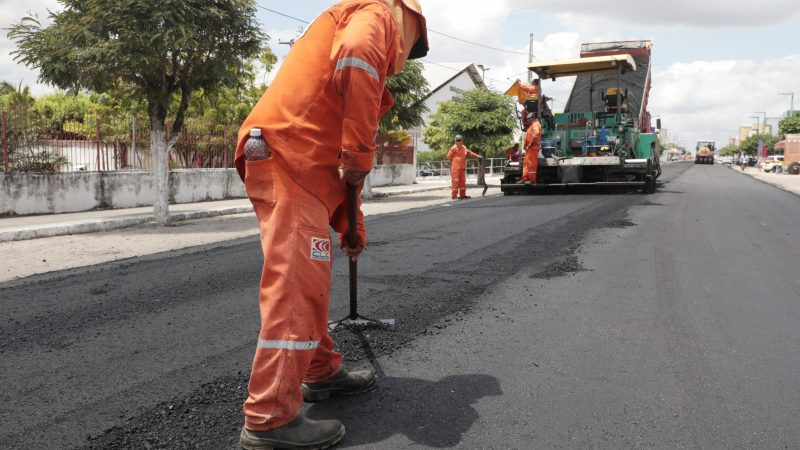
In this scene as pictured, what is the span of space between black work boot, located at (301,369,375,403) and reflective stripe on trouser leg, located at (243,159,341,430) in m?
0.43

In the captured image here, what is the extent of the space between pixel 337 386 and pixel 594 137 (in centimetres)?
1381

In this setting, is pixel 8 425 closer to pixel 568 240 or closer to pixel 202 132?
pixel 568 240

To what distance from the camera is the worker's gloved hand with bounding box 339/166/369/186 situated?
2434mm

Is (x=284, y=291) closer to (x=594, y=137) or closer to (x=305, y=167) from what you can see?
(x=305, y=167)

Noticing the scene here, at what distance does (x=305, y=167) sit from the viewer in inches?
95.1

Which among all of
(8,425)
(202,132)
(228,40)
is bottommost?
(8,425)

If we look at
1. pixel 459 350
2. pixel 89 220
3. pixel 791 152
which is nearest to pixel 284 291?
pixel 459 350

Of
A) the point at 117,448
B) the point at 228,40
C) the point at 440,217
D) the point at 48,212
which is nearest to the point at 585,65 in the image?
the point at 440,217

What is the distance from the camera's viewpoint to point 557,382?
10.2 feet

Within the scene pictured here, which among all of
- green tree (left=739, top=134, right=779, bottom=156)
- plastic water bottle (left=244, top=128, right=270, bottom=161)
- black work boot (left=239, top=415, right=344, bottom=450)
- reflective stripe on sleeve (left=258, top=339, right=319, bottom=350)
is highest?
green tree (left=739, top=134, right=779, bottom=156)

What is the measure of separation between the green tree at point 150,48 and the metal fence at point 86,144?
2.16 metres

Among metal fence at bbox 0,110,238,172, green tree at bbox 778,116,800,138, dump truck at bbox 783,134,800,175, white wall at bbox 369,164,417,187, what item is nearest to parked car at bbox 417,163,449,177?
white wall at bbox 369,164,417,187

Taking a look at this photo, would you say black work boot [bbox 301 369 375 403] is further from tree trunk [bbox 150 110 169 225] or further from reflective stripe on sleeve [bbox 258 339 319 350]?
tree trunk [bbox 150 110 169 225]

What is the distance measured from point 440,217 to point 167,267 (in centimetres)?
540
